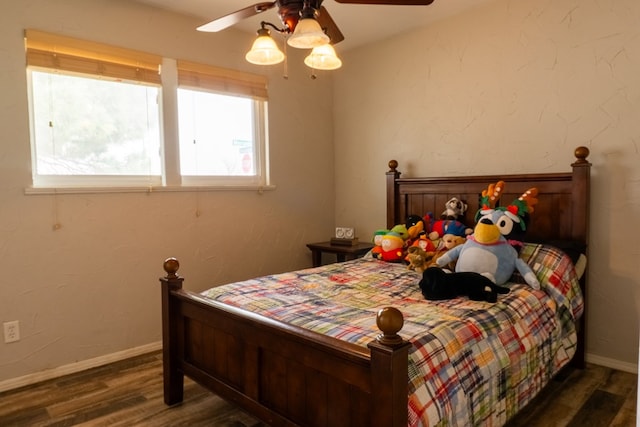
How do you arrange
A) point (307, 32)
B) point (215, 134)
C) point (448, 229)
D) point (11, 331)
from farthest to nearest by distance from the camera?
point (215, 134), point (448, 229), point (11, 331), point (307, 32)

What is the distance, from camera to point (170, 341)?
228 centimetres

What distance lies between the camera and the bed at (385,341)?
1407mm

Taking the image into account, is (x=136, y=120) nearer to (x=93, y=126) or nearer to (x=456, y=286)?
(x=93, y=126)

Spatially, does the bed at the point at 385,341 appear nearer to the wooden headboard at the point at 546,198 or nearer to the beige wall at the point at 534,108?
the wooden headboard at the point at 546,198

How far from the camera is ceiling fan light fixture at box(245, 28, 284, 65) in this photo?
190 cm

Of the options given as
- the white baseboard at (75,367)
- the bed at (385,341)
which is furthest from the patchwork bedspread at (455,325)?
the white baseboard at (75,367)

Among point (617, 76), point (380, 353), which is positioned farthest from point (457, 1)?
point (380, 353)

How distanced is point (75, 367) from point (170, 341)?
90cm

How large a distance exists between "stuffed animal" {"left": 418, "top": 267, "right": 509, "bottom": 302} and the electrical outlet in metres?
2.32

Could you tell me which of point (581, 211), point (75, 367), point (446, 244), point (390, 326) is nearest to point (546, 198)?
point (581, 211)

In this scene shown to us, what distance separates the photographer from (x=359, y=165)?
3.98 meters

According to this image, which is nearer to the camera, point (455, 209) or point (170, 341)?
point (170, 341)

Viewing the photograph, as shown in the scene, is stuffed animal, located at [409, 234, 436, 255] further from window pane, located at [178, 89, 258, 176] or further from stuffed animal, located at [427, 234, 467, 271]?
window pane, located at [178, 89, 258, 176]

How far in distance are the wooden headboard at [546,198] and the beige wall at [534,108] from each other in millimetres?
146
